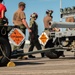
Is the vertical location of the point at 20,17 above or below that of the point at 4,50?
above

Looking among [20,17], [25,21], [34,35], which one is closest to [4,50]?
[25,21]

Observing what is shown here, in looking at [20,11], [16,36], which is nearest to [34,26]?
[20,11]

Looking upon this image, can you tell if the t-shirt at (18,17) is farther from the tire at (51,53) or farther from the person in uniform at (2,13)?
the person in uniform at (2,13)

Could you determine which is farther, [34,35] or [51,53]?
[34,35]

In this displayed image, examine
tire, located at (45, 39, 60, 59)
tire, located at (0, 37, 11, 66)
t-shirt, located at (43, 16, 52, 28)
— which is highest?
t-shirt, located at (43, 16, 52, 28)

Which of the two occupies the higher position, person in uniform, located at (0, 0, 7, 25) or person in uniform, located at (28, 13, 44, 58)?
person in uniform, located at (0, 0, 7, 25)

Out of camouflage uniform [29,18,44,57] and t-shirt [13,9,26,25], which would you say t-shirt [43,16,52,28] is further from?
t-shirt [13,9,26,25]

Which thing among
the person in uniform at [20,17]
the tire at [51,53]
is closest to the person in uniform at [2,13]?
the person in uniform at [20,17]

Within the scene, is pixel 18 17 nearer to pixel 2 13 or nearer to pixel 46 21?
pixel 46 21

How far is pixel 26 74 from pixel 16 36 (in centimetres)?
265

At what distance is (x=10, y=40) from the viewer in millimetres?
10219

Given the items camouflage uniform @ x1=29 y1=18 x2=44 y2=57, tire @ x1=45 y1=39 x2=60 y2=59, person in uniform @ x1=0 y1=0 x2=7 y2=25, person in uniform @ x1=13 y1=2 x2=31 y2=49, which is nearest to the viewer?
person in uniform @ x1=0 y1=0 x2=7 y2=25

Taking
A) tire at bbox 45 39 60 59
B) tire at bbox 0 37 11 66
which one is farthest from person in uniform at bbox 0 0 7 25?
tire at bbox 45 39 60 59

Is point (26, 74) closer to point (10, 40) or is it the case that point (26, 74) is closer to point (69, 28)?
point (10, 40)
